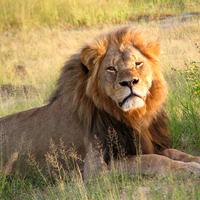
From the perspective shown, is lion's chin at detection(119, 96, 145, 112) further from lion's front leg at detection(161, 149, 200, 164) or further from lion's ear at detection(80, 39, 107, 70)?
lion's front leg at detection(161, 149, 200, 164)

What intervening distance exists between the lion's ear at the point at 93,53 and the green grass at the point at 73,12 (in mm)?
12575

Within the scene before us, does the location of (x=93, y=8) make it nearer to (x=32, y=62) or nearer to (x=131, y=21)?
(x=131, y=21)

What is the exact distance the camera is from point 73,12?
18484 millimetres

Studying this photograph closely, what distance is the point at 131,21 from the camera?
17672mm

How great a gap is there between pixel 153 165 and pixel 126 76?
2.09 feet

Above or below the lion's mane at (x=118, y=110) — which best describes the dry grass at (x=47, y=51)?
below

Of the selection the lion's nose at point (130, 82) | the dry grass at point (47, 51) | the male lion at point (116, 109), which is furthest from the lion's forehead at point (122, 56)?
the dry grass at point (47, 51)

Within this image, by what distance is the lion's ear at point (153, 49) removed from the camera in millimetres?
5363

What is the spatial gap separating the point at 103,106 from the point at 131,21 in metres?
12.6

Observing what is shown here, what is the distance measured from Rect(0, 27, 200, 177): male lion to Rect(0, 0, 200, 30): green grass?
12436 millimetres

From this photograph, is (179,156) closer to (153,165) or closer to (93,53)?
(153,165)

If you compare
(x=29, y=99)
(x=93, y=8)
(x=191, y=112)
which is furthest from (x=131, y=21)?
(x=191, y=112)

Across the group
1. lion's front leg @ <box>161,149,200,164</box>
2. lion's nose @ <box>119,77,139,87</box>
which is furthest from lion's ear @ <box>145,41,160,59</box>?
lion's front leg @ <box>161,149,200,164</box>

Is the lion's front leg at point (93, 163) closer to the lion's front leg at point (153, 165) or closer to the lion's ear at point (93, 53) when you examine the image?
the lion's front leg at point (153, 165)
